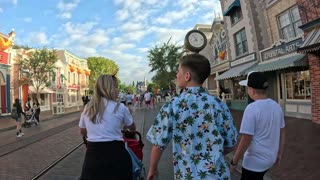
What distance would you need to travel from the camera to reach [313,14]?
13453 mm

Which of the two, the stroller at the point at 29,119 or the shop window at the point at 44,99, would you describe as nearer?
the stroller at the point at 29,119

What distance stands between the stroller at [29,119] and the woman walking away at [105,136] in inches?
720

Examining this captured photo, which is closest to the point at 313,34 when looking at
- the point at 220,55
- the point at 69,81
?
the point at 220,55

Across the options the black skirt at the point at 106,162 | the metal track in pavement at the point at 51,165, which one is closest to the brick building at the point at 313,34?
the metal track in pavement at the point at 51,165

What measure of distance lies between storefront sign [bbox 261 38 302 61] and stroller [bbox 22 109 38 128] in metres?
13.4

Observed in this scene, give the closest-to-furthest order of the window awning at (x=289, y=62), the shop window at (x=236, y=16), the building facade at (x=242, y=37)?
the window awning at (x=289, y=62)
the building facade at (x=242, y=37)
the shop window at (x=236, y=16)

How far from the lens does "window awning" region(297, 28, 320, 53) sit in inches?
462

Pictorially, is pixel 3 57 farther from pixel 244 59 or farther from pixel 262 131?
pixel 262 131

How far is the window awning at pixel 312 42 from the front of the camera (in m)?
11.7

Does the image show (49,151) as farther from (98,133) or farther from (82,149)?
(98,133)

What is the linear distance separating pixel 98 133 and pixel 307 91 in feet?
48.0

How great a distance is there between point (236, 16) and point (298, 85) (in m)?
9.00

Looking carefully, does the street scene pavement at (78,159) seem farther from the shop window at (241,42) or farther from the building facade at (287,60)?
the shop window at (241,42)

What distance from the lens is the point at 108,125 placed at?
11.6ft
